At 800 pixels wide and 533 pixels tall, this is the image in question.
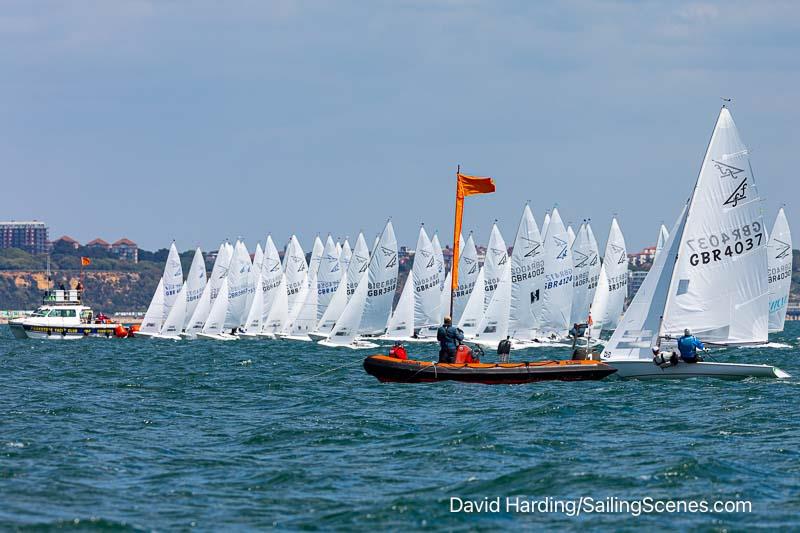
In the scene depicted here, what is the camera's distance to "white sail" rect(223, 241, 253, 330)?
78875 mm

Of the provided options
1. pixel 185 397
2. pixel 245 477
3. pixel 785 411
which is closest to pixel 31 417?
pixel 185 397

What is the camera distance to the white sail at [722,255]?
108 feet

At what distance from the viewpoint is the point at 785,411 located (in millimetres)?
26000

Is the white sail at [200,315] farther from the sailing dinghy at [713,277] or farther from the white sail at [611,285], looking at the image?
the sailing dinghy at [713,277]

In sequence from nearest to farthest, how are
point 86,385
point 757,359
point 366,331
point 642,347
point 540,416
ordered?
point 540,416, point 642,347, point 86,385, point 757,359, point 366,331

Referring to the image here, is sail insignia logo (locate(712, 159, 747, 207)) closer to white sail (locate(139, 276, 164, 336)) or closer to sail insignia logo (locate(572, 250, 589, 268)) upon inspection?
sail insignia logo (locate(572, 250, 589, 268))

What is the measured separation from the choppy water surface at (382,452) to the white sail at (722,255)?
1621 mm

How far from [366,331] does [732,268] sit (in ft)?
74.5

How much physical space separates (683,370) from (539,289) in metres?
24.3

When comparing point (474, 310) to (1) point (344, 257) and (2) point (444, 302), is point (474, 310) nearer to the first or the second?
(2) point (444, 302)

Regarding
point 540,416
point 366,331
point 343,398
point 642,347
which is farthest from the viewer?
point 366,331

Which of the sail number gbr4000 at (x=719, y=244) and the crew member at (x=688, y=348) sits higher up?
the sail number gbr4000 at (x=719, y=244)

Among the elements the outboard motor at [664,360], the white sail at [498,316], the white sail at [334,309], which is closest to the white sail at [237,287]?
the white sail at [334,309]

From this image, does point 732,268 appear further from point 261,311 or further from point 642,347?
point 261,311
